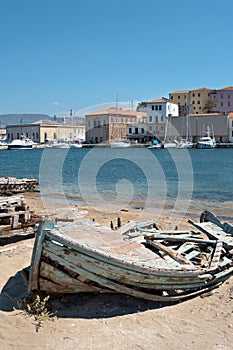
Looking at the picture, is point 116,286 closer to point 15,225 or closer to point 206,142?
point 15,225

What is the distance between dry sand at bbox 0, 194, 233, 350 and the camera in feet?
16.5

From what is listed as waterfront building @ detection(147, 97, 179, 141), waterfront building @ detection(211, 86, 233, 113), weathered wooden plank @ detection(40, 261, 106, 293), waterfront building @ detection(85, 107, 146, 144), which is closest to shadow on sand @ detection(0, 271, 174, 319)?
weathered wooden plank @ detection(40, 261, 106, 293)

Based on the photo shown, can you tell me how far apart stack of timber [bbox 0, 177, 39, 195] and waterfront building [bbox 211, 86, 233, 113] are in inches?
3577

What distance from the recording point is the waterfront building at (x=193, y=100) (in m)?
107

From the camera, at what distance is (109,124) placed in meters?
104

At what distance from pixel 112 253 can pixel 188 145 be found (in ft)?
294

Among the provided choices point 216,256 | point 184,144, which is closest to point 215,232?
point 216,256

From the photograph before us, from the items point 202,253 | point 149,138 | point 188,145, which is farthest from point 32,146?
point 202,253

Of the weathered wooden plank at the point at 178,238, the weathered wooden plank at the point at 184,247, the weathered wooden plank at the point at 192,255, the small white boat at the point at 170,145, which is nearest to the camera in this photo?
the weathered wooden plank at the point at 192,255

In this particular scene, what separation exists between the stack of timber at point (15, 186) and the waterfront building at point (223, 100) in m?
90.9

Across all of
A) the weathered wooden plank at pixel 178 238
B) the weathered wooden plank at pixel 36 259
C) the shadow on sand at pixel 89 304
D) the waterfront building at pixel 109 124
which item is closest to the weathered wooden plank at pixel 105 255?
the weathered wooden plank at pixel 36 259

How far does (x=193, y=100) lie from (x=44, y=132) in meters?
47.3

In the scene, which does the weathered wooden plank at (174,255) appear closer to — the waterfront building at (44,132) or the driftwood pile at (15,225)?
the driftwood pile at (15,225)

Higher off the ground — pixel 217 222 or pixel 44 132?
pixel 44 132
